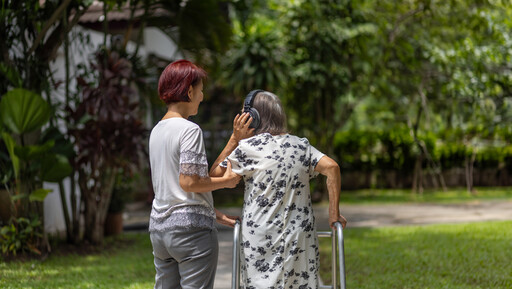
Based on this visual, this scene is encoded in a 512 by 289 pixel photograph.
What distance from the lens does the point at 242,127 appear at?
9.98 feet

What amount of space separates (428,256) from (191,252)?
4.46 meters

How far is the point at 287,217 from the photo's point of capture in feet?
9.63

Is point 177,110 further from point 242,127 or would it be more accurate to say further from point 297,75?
point 297,75

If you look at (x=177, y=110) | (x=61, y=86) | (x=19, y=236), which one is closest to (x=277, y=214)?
(x=177, y=110)

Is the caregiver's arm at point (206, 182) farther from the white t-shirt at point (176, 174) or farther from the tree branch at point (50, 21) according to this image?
the tree branch at point (50, 21)

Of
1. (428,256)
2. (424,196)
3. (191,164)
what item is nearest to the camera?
(191,164)

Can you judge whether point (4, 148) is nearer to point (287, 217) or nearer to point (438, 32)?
point (287, 217)

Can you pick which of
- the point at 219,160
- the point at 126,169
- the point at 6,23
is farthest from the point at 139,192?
the point at 219,160

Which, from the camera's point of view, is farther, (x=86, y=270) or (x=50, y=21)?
(x=50, y=21)

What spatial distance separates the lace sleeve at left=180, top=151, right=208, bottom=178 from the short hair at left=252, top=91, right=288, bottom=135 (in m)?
0.35

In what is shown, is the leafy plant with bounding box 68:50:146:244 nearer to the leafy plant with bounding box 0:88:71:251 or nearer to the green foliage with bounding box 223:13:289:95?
the leafy plant with bounding box 0:88:71:251

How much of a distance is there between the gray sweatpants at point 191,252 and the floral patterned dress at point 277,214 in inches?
6.6

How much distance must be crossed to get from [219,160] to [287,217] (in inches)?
19.2

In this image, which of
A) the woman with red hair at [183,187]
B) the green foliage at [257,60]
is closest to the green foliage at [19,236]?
the woman with red hair at [183,187]
